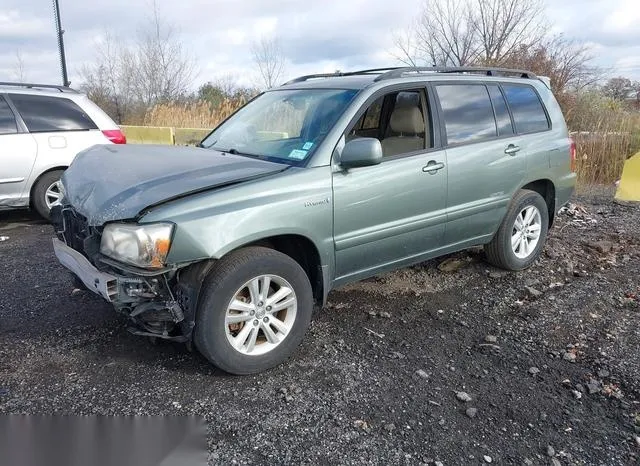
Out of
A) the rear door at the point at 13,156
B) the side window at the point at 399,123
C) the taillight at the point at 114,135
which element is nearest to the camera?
the side window at the point at 399,123

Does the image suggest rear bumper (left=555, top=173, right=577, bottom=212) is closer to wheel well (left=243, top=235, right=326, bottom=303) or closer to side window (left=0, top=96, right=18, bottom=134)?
wheel well (left=243, top=235, right=326, bottom=303)

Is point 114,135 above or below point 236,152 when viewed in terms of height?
above

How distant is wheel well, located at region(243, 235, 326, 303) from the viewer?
3.37 m

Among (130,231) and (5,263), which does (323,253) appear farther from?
(5,263)

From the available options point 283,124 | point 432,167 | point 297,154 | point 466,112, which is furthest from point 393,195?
point 466,112

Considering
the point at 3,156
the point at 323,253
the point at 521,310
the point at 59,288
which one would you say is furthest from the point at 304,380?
the point at 3,156

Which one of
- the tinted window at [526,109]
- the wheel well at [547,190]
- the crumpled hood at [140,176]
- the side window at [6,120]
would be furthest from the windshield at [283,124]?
the side window at [6,120]

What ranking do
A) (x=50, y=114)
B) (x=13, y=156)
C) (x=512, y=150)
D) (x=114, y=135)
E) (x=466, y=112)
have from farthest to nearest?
(x=114, y=135), (x=50, y=114), (x=13, y=156), (x=512, y=150), (x=466, y=112)

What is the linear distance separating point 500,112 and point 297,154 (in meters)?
2.15

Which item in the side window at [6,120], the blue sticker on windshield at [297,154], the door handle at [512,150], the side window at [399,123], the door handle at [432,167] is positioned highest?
the side window at [6,120]

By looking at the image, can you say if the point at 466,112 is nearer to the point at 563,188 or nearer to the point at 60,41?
the point at 563,188

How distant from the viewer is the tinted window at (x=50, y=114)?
260 inches

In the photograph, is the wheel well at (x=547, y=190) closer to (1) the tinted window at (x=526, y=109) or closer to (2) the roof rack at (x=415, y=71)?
(1) the tinted window at (x=526, y=109)

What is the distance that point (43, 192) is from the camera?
260 inches
